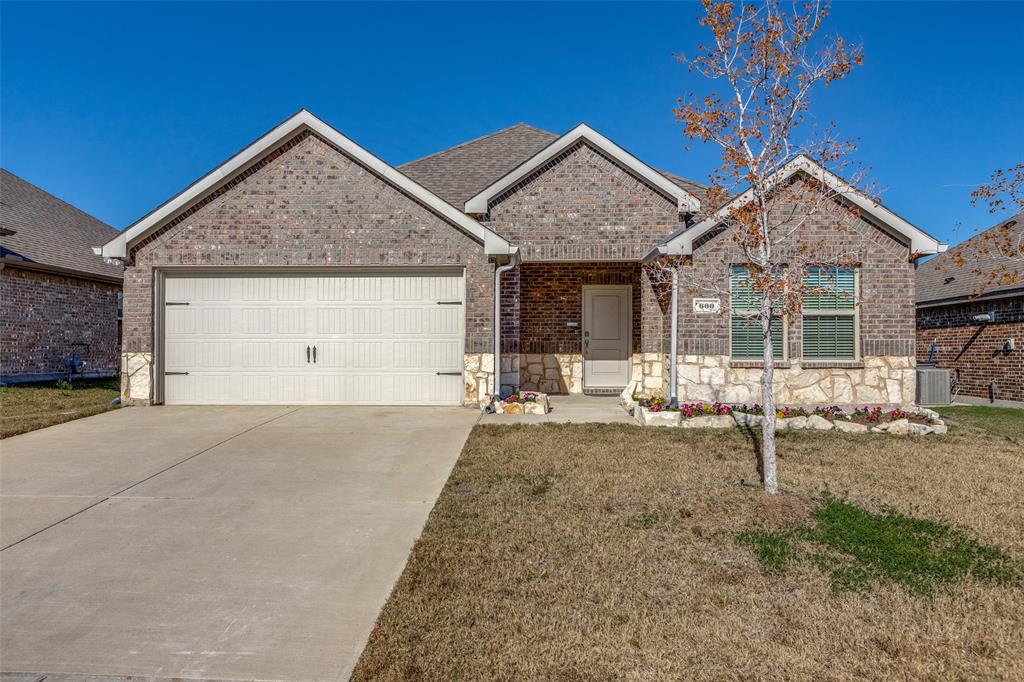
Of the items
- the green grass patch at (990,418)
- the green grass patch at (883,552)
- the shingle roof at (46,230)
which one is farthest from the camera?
the shingle roof at (46,230)

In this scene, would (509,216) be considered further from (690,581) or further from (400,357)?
(690,581)

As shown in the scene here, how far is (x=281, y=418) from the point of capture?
906cm

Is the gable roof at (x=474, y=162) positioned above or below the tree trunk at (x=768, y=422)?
above

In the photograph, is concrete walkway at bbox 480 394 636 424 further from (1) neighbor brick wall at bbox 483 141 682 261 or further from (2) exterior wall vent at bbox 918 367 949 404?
(2) exterior wall vent at bbox 918 367 949 404

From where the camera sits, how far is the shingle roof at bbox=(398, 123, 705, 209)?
512 inches

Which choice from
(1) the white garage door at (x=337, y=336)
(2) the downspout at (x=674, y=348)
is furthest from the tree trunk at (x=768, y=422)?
(1) the white garage door at (x=337, y=336)

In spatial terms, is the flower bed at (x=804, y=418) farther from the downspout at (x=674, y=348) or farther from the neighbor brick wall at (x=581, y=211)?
the neighbor brick wall at (x=581, y=211)

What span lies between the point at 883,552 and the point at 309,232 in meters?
9.38

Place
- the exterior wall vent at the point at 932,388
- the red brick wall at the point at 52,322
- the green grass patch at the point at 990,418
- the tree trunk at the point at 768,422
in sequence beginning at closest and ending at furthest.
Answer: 1. the tree trunk at the point at 768,422
2. the green grass patch at the point at 990,418
3. the exterior wall vent at the point at 932,388
4. the red brick wall at the point at 52,322

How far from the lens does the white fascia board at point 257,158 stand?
9.98 m

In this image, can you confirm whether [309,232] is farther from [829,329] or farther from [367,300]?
[829,329]

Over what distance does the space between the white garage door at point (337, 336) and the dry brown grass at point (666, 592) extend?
15.0 feet

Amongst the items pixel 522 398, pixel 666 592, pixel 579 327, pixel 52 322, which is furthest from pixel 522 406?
pixel 52 322

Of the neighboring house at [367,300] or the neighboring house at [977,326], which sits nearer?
the neighboring house at [367,300]
